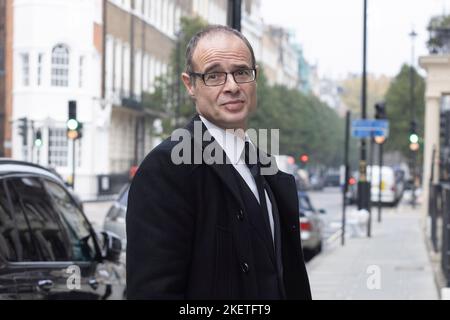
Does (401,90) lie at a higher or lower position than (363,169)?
higher

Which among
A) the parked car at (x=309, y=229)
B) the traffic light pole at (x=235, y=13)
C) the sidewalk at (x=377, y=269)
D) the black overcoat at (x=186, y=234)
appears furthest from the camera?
the parked car at (x=309, y=229)

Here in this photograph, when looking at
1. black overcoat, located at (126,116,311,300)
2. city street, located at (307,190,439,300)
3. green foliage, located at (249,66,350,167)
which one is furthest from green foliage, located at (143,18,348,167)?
black overcoat, located at (126,116,311,300)

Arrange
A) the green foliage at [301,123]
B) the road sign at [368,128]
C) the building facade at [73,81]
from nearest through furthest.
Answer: the building facade at [73,81] < the road sign at [368,128] < the green foliage at [301,123]

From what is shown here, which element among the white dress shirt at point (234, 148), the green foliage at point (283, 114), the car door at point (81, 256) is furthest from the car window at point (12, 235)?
the green foliage at point (283, 114)

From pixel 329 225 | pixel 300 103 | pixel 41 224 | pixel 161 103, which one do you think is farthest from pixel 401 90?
pixel 41 224

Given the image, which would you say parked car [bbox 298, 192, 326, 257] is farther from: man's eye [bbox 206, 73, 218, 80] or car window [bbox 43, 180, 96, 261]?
man's eye [bbox 206, 73, 218, 80]

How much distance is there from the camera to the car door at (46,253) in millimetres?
6207

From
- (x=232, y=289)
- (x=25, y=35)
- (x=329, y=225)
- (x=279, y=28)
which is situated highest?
(x=279, y=28)

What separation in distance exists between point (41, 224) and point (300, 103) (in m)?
84.2

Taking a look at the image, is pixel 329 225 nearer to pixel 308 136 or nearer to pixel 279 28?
pixel 308 136

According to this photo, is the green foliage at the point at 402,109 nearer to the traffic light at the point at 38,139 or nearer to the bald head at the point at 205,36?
the traffic light at the point at 38,139
